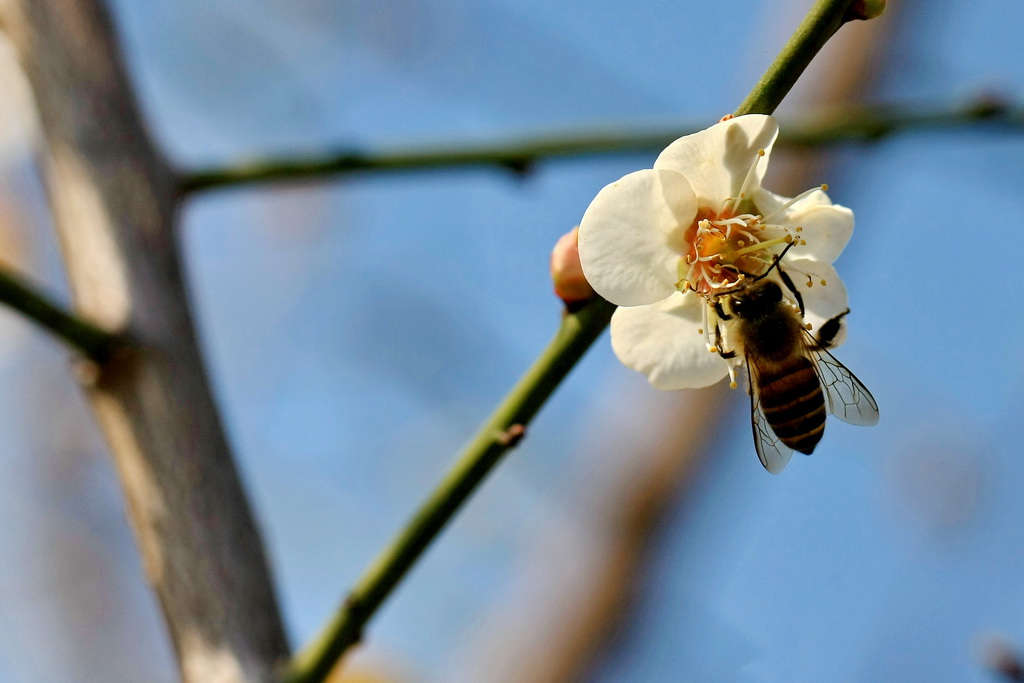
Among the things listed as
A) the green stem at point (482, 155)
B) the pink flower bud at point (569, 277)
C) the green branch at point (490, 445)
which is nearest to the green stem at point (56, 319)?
the green stem at point (482, 155)

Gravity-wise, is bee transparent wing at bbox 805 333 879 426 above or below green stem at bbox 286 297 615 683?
above

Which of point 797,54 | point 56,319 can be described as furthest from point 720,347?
point 56,319

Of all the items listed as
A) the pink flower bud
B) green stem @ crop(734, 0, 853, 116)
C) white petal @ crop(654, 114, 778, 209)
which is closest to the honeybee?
white petal @ crop(654, 114, 778, 209)

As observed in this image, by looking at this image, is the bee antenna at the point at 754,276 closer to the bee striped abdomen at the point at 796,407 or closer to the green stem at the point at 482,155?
the bee striped abdomen at the point at 796,407

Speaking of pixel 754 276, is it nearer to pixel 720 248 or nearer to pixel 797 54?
pixel 720 248

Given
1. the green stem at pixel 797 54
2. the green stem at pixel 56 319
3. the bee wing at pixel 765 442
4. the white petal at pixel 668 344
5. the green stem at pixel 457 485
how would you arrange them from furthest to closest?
the green stem at pixel 56 319, the bee wing at pixel 765 442, the white petal at pixel 668 344, the green stem at pixel 457 485, the green stem at pixel 797 54

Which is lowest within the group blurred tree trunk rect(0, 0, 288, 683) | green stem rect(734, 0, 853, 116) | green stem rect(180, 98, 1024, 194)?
blurred tree trunk rect(0, 0, 288, 683)

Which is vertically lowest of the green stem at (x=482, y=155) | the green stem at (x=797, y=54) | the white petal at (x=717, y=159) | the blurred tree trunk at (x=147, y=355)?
the blurred tree trunk at (x=147, y=355)

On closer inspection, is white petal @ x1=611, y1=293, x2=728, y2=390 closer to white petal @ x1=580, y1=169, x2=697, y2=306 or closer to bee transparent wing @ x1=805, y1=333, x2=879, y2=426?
white petal @ x1=580, y1=169, x2=697, y2=306
